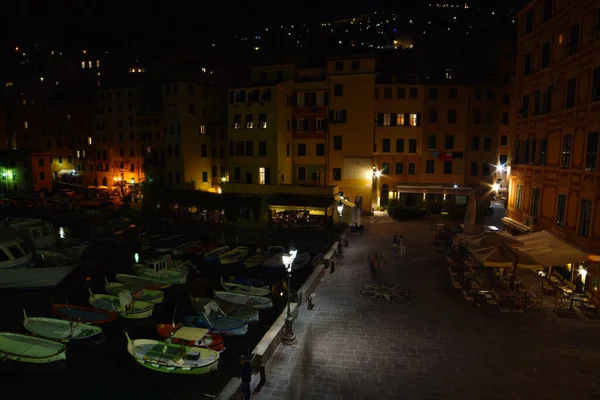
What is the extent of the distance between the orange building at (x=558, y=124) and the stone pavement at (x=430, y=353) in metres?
6.09

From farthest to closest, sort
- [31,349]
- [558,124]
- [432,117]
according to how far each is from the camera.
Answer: [432,117] → [558,124] → [31,349]

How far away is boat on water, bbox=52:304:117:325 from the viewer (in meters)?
23.5

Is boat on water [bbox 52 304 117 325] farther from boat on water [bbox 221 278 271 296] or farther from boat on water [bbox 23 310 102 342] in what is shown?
boat on water [bbox 221 278 271 296]

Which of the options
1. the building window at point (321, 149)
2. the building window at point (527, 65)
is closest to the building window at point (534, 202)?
the building window at point (527, 65)

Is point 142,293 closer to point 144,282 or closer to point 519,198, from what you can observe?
point 144,282

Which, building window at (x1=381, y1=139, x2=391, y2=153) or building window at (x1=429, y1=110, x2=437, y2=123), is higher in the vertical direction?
building window at (x1=429, y1=110, x2=437, y2=123)

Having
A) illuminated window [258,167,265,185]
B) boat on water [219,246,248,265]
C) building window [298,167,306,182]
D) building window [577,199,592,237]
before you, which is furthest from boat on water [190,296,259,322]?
building window [298,167,306,182]

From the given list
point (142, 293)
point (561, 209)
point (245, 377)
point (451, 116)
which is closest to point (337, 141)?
point (451, 116)

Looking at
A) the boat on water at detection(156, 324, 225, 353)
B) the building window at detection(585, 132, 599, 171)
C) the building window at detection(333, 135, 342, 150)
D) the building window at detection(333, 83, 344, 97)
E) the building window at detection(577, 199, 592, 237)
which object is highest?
the building window at detection(333, 83, 344, 97)

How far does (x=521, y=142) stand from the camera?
29.3 meters

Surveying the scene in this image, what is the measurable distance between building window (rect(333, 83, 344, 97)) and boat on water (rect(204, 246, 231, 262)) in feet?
76.9

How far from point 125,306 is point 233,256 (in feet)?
45.8

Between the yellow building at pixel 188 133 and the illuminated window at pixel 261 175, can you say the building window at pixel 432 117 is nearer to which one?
the illuminated window at pixel 261 175

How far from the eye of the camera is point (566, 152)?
23078mm
